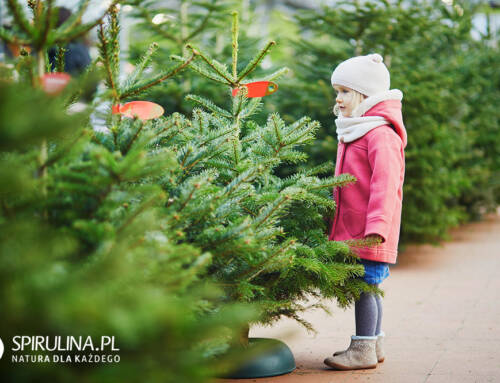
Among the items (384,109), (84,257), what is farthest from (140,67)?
(384,109)

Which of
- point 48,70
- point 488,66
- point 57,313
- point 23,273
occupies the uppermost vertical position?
point 488,66

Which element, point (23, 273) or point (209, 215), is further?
point (209, 215)

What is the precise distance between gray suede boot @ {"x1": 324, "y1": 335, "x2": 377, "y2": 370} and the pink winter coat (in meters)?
0.48

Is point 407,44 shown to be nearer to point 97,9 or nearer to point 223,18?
point 223,18

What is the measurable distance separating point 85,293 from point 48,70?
5.48 ft

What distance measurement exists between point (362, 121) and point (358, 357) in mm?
1329

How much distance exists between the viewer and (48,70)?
8.30 ft

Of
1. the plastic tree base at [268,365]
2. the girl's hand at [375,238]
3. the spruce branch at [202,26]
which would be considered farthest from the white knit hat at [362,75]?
the spruce branch at [202,26]

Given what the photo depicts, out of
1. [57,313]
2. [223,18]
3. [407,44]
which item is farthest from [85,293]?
[407,44]

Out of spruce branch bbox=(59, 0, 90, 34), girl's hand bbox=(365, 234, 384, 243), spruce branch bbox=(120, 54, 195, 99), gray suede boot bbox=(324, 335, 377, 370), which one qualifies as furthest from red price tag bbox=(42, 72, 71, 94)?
gray suede boot bbox=(324, 335, 377, 370)

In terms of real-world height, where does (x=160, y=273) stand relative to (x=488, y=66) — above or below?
below

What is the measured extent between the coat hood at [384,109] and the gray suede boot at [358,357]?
1186 millimetres

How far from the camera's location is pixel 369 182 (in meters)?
3.25

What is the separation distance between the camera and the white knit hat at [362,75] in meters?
3.42
